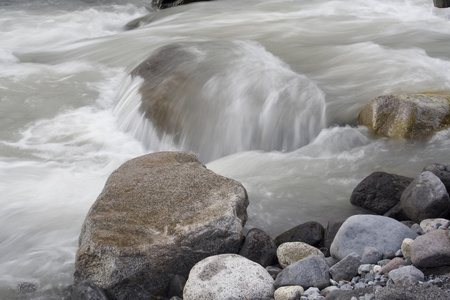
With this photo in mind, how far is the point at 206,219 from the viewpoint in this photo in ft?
14.8

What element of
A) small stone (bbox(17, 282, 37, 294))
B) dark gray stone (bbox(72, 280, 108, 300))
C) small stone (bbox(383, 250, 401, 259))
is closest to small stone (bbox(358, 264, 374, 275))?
small stone (bbox(383, 250, 401, 259))

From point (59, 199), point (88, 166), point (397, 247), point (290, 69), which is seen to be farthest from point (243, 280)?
point (290, 69)

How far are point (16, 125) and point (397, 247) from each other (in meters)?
5.56

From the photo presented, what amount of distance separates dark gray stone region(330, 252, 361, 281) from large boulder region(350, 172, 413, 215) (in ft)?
4.21

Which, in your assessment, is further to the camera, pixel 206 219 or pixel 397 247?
pixel 206 219

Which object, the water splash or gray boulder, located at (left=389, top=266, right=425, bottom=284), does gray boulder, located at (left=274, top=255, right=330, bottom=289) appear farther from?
the water splash

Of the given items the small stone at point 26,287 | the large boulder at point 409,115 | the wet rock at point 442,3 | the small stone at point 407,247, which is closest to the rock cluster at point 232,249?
the small stone at point 407,247

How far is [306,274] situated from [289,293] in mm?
240

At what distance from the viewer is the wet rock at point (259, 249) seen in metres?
4.53

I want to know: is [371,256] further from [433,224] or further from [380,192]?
[380,192]

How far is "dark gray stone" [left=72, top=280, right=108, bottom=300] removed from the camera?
4133 millimetres

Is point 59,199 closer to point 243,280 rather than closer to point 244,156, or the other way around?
point 244,156

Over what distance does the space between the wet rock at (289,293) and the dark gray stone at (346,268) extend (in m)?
0.27

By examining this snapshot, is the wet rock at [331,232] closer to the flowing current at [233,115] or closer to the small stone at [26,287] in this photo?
the flowing current at [233,115]
